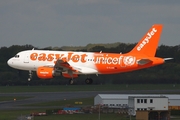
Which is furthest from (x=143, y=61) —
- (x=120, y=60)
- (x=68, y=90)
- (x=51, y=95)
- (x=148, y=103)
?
(x=68, y=90)

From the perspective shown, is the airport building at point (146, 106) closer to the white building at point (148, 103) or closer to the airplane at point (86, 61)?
the white building at point (148, 103)

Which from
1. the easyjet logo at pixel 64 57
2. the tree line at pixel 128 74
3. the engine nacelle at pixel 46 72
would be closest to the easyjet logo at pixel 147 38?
the easyjet logo at pixel 64 57

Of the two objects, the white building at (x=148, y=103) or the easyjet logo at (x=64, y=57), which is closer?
the easyjet logo at (x=64, y=57)

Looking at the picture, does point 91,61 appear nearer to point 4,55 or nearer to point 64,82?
point 64,82

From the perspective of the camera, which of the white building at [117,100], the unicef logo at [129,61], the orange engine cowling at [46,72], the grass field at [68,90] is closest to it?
the unicef logo at [129,61]

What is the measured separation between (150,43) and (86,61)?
1073 cm

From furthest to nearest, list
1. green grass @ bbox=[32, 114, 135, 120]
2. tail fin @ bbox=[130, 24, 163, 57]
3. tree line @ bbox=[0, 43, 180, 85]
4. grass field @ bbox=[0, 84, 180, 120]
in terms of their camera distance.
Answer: tree line @ bbox=[0, 43, 180, 85] → grass field @ bbox=[0, 84, 180, 120] → green grass @ bbox=[32, 114, 135, 120] → tail fin @ bbox=[130, 24, 163, 57]

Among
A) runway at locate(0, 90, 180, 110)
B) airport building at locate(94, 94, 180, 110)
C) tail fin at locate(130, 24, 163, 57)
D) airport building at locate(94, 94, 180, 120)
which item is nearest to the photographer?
tail fin at locate(130, 24, 163, 57)

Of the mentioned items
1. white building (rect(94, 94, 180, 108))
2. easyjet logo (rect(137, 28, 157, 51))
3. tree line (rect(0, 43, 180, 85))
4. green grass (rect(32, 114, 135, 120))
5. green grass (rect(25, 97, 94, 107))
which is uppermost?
easyjet logo (rect(137, 28, 157, 51))

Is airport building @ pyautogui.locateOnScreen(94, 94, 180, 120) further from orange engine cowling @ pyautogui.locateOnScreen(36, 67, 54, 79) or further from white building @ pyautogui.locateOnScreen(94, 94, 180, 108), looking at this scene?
orange engine cowling @ pyautogui.locateOnScreen(36, 67, 54, 79)

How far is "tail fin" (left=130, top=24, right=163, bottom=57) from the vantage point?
10669 cm

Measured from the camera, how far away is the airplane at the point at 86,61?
342 feet

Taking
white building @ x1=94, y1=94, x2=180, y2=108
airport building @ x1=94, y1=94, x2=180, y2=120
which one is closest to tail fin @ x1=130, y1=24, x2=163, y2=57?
airport building @ x1=94, y1=94, x2=180, y2=120

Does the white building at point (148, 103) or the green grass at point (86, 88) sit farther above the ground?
the green grass at point (86, 88)
